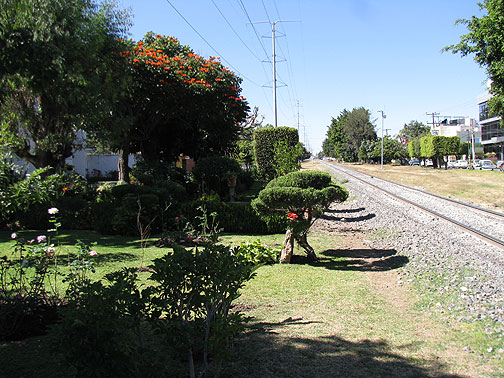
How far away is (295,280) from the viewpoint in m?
7.16

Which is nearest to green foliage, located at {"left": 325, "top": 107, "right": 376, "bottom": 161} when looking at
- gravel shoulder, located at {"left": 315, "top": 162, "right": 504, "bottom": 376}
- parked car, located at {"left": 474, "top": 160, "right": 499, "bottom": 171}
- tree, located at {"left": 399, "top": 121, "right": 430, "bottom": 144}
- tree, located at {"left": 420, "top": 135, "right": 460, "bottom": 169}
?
Result: tree, located at {"left": 399, "top": 121, "right": 430, "bottom": 144}

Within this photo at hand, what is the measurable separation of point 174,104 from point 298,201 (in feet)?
40.9

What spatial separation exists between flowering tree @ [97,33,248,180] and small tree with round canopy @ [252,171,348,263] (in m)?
8.58

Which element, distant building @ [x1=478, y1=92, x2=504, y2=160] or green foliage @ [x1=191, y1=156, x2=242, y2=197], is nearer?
green foliage @ [x1=191, y1=156, x2=242, y2=197]

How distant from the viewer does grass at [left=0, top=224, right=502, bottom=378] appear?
3766mm

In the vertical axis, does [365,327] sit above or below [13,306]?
below

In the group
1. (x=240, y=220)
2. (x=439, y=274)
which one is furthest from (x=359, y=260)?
(x=240, y=220)

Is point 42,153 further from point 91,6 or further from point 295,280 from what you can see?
point 295,280

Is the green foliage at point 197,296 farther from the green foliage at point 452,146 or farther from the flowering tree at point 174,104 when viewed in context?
the green foliage at point 452,146

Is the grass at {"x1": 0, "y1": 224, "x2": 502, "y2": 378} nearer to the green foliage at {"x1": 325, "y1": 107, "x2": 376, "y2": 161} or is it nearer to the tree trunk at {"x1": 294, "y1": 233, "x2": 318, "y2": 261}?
the tree trunk at {"x1": 294, "y1": 233, "x2": 318, "y2": 261}

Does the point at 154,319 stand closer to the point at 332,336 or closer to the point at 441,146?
the point at 332,336

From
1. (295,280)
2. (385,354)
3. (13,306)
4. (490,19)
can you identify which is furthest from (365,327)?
(490,19)

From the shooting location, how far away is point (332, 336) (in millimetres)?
4621

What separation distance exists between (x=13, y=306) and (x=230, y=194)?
1334 centimetres
